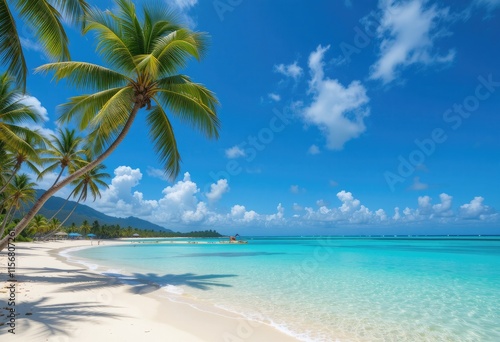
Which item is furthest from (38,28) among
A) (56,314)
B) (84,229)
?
(84,229)

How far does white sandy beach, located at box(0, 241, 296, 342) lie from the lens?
4.77 metres

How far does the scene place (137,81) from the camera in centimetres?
761

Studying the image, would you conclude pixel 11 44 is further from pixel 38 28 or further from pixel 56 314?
pixel 56 314

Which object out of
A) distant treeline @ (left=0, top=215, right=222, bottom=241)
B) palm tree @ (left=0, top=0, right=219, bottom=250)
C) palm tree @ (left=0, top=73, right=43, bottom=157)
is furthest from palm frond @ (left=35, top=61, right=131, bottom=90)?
distant treeline @ (left=0, top=215, right=222, bottom=241)

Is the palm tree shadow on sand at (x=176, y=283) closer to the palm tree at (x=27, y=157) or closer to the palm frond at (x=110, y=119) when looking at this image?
the palm frond at (x=110, y=119)

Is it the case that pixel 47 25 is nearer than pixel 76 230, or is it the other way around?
pixel 47 25

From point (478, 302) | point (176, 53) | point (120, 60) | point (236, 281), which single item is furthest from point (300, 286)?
point (120, 60)

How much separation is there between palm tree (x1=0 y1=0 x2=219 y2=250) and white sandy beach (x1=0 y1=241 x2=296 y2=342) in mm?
3326

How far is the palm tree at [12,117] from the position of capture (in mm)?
11094

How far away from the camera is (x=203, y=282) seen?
11.2m

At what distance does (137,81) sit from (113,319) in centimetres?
536

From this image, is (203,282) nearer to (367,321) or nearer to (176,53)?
(367,321)

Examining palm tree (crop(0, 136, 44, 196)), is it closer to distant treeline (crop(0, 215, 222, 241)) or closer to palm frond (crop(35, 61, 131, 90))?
palm frond (crop(35, 61, 131, 90))

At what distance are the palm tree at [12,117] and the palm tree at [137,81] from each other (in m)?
4.63
